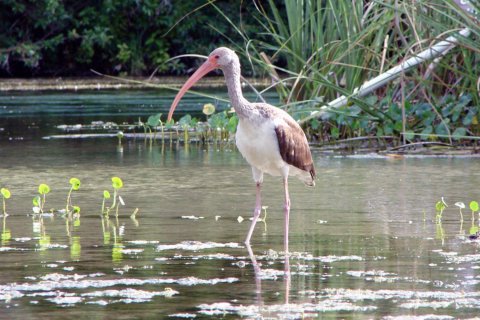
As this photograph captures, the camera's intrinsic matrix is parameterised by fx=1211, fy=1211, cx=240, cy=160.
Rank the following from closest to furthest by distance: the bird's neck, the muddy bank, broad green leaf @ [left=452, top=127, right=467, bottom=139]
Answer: the bird's neck
broad green leaf @ [left=452, top=127, right=467, bottom=139]
the muddy bank

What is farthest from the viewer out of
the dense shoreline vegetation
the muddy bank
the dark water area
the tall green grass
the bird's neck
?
the muddy bank

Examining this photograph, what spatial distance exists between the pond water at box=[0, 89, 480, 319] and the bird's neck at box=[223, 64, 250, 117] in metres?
0.73

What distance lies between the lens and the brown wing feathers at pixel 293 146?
7145 millimetres

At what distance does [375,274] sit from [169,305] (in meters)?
1.16

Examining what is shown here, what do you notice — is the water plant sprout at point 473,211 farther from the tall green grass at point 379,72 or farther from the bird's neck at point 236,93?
the tall green grass at point 379,72

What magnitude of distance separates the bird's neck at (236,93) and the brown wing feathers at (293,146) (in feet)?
0.73

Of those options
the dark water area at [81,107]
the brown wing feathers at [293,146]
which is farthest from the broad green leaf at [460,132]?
the brown wing feathers at [293,146]

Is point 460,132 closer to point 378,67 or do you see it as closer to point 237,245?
point 378,67

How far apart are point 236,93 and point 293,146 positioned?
0.47 m

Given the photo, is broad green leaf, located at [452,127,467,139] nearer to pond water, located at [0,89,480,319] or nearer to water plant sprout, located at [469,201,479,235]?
pond water, located at [0,89,480,319]

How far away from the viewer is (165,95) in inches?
961

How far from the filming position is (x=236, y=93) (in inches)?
286

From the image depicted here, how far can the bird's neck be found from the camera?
279 inches

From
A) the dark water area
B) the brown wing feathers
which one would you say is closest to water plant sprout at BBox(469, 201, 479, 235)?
the brown wing feathers
